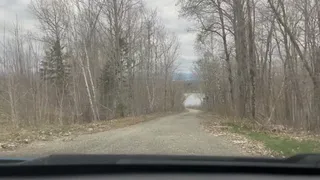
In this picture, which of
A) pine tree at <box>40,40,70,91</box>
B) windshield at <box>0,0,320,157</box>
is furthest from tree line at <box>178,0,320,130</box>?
pine tree at <box>40,40,70,91</box>

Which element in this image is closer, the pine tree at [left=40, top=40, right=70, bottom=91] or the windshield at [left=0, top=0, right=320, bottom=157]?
the windshield at [left=0, top=0, right=320, bottom=157]

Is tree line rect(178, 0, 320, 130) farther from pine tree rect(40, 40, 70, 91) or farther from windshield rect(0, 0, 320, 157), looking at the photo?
pine tree rect(40, 40, 70, 91)

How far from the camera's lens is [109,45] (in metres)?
38.5

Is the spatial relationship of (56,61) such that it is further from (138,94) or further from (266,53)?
(266,53)

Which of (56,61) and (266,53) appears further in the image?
(56,61)

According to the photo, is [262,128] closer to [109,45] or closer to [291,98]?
[291,98]

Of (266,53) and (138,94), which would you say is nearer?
(266,53)

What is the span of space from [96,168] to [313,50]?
23.4 m

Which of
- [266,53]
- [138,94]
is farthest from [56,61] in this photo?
[266,53]

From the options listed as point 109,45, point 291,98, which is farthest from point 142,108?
point 291,98

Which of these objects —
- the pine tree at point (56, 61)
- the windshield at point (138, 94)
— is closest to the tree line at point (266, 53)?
the windshield at point (138, 94)

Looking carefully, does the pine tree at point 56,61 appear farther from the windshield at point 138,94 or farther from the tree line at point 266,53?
the tree line at point 266,53

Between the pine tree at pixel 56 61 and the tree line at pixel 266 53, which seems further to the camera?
the pine tree at pixel 56 61

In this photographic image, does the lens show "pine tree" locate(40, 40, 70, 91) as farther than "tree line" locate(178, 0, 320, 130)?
Yes
